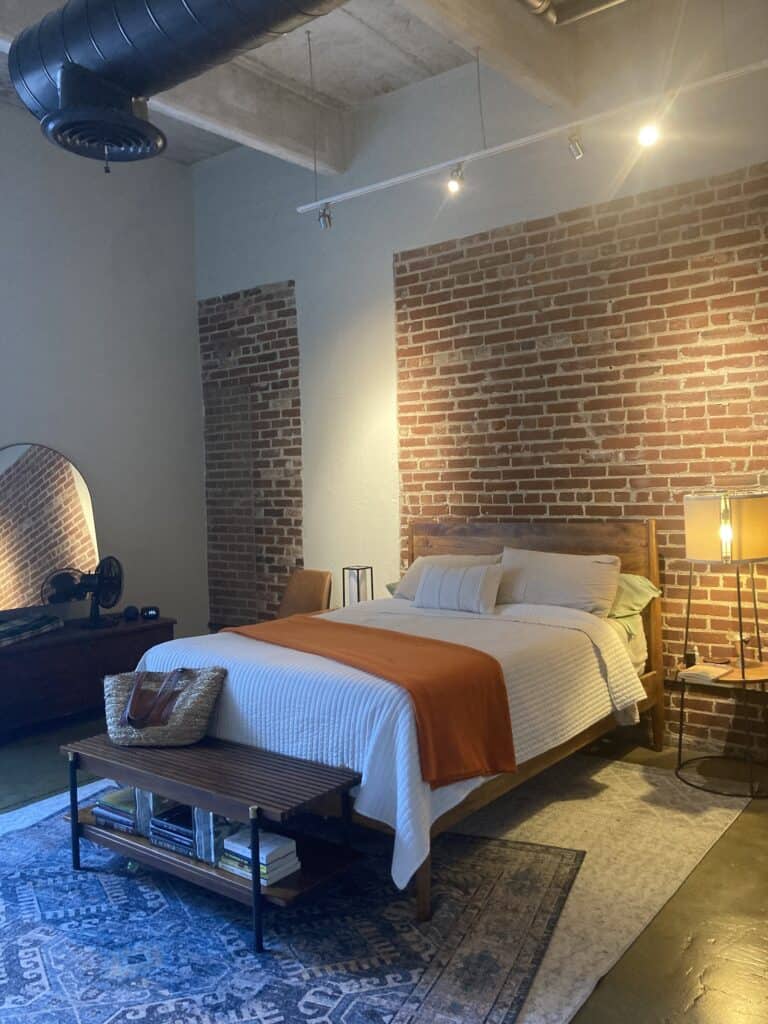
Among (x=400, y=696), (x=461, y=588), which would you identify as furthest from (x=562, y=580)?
(x=400, y=696)

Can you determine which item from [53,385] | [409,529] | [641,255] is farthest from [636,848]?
[53,385]

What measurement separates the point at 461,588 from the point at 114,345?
10.2 ft

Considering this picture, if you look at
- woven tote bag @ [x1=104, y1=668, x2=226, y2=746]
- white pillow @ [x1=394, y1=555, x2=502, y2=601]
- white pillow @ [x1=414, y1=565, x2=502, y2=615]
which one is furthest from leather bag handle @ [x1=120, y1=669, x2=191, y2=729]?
white pillow @ [x1=394, y1=555, x2=502, y2=601]

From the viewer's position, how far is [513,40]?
3986 mm

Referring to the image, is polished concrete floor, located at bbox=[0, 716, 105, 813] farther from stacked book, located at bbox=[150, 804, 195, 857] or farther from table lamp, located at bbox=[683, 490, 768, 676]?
table lamp, located at bbox=[683, 490, 768, 676]

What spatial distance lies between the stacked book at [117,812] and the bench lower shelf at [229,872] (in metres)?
0.03

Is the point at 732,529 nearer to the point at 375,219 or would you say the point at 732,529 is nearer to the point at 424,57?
the point at 375,219

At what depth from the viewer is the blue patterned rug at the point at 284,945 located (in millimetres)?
2305

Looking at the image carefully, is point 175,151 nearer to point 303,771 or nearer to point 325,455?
point 325,455

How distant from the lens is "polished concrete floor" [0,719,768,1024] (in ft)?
7.33

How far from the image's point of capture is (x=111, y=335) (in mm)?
5871

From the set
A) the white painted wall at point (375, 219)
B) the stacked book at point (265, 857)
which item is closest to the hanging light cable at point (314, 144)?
the white painted wall at point (375, 219)

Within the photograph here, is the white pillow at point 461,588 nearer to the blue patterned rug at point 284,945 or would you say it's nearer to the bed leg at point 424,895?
the blue patterned rug at point 284,945

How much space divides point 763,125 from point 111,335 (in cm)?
410
